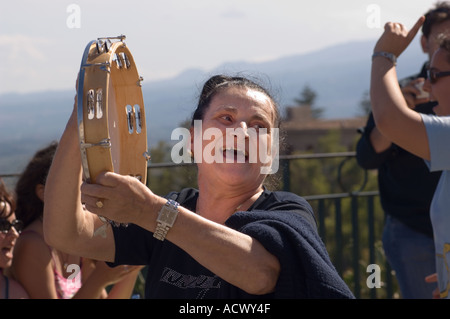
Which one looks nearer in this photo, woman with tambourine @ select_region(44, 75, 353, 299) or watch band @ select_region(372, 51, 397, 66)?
woman with tambourine @ select_region(44, 75, 353, 299)

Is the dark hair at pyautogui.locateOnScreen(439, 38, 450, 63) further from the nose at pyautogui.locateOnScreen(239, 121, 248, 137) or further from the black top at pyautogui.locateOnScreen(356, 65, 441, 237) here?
the nose at pyautogui.locateOnScreen(239, 121, 248, 137)

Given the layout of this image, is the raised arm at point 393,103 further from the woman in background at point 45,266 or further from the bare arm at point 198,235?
the woman in background at point 45,266

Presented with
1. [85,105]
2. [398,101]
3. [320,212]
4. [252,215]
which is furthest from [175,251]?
[320,212]

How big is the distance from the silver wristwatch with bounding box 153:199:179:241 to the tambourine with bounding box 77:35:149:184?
6.8 inches

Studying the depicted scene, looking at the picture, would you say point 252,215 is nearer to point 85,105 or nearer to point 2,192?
point 85,105

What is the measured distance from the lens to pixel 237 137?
6.35 feet

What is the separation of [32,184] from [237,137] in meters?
1.89

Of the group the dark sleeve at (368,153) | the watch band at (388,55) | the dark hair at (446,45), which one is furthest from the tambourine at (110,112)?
the dark sleeve at (368,153)

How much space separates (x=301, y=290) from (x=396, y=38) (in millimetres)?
1468

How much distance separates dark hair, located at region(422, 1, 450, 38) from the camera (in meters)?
3.80

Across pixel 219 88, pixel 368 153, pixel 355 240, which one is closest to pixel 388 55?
pixel 219 88

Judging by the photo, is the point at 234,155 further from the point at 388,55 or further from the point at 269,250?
the point at 388,55

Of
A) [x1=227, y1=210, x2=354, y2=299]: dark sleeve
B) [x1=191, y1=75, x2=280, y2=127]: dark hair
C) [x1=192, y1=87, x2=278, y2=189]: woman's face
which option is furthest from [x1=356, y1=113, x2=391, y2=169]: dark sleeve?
[x1=227, y1=210, x2=354, y2=299]: dark sleeve

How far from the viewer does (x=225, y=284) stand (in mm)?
1760
